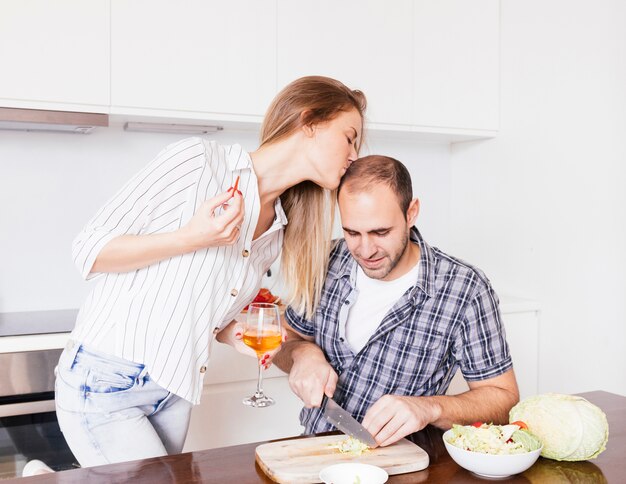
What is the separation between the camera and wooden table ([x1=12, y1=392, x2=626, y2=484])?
3.78 ft

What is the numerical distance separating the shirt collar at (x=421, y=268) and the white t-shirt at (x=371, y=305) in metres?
0.05

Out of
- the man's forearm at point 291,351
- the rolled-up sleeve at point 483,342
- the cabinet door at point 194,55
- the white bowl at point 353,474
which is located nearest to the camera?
the white bowl at point 353,474

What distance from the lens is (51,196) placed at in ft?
9.18

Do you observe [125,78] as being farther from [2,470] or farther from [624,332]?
[624,332]

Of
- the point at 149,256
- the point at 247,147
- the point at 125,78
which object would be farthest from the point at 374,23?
the point at 149,256

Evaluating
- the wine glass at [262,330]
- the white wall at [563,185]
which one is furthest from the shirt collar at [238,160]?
the white wall at [563,185]

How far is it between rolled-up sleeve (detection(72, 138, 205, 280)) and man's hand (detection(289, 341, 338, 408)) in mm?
470

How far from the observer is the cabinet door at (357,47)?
2.82 metres

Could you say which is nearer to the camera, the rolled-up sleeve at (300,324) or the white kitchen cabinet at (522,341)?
the rolled-up sleeve at (300,324)

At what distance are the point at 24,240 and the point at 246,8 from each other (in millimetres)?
1256

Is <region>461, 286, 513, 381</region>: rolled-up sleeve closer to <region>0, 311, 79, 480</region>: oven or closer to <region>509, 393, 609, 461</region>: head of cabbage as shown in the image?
<region>509, 393, 609, 461</region>: head of cabbage

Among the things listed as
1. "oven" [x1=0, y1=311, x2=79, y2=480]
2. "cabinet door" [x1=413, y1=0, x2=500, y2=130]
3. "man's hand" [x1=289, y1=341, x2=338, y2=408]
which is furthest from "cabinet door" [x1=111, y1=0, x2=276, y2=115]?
"man's hand" [x1=289, y1=341, x2=338, y2=408]

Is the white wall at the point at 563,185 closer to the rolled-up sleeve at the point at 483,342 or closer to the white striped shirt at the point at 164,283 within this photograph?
the rolled-up sleeve at the point at 483,342

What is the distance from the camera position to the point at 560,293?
2930 millimetres
